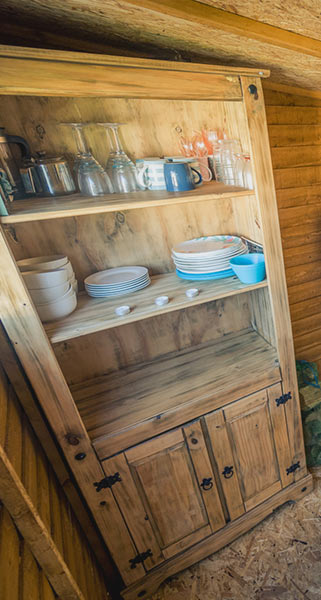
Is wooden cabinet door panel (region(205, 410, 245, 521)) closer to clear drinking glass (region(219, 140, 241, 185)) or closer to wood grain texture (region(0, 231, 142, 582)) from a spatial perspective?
wood grain texture (region(0, 231, 142, 582))

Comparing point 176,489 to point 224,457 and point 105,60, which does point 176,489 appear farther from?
point 105,60

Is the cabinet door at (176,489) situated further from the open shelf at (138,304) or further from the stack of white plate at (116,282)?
the stack of white plate at (116,282)

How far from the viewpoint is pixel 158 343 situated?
1501 mm

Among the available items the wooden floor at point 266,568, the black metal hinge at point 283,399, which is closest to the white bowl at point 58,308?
the black metal hinge at point 283,399

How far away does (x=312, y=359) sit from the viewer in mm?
2248

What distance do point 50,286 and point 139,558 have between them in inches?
50.1

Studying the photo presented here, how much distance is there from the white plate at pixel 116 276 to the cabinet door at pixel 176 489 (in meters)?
0.68

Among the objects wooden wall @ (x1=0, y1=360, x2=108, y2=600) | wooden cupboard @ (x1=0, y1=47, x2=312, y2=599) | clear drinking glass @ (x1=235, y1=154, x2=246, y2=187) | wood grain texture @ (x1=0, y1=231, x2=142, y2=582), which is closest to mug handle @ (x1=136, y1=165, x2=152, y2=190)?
wooden cupboard @ (x1=0, y1=47, x2=312, y2=599)

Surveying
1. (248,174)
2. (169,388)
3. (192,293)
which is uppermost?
(248,174)

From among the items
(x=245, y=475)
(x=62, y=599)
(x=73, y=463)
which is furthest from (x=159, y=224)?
(x=62, y=599)

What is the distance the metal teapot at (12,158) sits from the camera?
0.96 metres

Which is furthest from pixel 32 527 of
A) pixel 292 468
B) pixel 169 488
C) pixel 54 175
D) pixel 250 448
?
pixel 292 468

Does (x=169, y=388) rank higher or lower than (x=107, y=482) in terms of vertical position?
higher

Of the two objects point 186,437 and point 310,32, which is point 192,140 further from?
point 186,437
